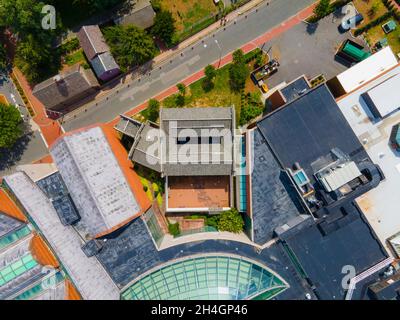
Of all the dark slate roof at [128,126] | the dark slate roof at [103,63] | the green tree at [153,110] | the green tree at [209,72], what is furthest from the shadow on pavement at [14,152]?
the green tree at [209,72]

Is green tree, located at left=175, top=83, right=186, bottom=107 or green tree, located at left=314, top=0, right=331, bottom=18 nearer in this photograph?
green tree, located at left=314, top=0, right=331, bottom=18

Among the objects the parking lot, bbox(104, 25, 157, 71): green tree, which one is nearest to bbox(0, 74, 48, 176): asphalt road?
bbox(104, 25, 157, 71): green tree

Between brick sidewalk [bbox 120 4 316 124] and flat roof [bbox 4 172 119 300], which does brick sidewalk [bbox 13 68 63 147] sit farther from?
brick sidewalk [bbox 120 4 316 124]

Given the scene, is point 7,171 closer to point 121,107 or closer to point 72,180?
point 72,180

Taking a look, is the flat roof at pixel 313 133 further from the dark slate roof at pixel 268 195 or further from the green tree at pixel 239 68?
the green tree at pixel 239 68

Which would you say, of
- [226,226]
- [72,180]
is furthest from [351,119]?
[72,180]

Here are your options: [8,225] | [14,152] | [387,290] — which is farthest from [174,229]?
[387,290]

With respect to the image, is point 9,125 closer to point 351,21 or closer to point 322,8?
point 322,8
